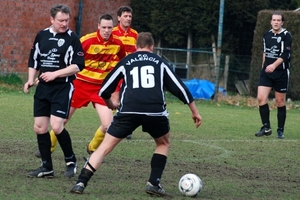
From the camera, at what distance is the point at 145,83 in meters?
7.36

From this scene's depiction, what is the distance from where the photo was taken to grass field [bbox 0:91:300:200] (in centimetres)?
772

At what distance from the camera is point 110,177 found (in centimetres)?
847

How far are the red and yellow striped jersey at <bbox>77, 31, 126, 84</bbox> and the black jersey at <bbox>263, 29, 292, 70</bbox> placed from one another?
4.14m

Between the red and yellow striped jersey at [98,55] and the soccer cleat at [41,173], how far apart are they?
2193mm

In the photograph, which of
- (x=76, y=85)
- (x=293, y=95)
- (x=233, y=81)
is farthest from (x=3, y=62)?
(x=76, y=85)

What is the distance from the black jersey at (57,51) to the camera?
838 centimetres

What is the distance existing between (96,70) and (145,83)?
9.79ft

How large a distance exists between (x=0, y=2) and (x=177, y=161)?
1436 cm

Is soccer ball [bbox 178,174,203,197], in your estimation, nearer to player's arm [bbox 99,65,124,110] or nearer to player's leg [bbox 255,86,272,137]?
player's arm [bbox 99,65,124,110]

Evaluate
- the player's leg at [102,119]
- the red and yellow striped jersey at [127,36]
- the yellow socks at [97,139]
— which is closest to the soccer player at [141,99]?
the player's leg at [102,119]

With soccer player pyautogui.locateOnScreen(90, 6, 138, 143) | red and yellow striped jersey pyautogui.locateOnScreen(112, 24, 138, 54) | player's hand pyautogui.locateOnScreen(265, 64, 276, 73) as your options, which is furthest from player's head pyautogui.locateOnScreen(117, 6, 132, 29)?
player's hand pyautogui.locateOnScreen(265, 64, 276, 73)

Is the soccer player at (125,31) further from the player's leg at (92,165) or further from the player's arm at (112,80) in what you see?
the player's leg at (92,165)

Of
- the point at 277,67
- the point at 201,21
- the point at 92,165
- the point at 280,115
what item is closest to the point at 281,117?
the point at 280,115

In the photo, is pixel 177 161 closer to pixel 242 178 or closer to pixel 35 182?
pixel 242 178
